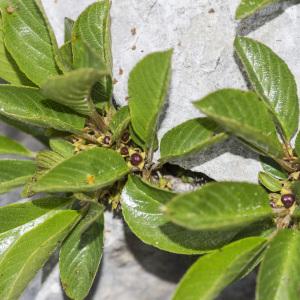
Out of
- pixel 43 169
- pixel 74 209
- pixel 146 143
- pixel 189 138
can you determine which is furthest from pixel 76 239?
pixel 189 138

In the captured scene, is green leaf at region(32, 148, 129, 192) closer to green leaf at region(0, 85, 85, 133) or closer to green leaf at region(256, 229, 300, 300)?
green leaf at region(0, 85, 85, 133)

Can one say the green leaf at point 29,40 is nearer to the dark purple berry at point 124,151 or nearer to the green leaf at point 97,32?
the green leaf at point 97,32

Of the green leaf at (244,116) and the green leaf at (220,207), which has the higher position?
the green leaf at (244,116)

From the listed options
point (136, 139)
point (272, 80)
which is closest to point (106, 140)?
point (136, 139)

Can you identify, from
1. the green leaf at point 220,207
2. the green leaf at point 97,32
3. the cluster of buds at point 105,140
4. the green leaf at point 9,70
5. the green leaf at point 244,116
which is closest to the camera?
the green leaf at point 220,207

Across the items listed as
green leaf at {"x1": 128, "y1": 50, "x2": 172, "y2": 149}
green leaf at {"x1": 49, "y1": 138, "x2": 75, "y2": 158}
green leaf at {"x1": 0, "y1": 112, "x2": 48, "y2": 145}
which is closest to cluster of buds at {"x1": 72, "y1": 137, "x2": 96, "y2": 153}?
green leaf at {"x1": 49, "y1": 138, "x2": 75, "y2": 158}

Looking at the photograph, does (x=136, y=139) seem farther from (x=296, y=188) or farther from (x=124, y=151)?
(x=296, y=188)

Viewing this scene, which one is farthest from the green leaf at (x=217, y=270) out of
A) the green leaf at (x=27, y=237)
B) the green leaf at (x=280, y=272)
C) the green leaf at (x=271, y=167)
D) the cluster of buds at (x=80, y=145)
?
the cluster of buds at (x=80, y=145)
